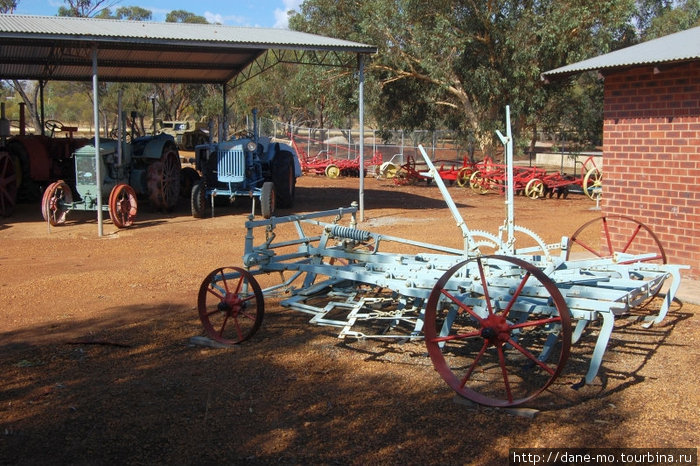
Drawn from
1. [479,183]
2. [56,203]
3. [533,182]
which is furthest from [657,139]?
[479,183]

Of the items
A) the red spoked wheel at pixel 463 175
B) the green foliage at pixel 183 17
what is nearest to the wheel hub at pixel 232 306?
the red spoked wheel at pixel 463 175

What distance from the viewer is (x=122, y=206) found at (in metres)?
14.1

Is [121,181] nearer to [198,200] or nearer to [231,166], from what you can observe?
[198,200]

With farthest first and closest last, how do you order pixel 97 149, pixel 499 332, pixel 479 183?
pixel 479 183 → pixel 97 149 → pixel 499 332

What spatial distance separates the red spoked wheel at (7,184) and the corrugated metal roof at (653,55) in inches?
425

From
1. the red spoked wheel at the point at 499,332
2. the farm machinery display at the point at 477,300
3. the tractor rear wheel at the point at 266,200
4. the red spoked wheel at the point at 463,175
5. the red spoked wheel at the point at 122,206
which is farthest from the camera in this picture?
the red spoked wheel at the point at 463,175

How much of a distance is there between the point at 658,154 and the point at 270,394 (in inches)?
258

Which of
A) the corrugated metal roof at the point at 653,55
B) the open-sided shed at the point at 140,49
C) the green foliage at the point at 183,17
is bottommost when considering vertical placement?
the corrugated metal roof at the point at 653,55

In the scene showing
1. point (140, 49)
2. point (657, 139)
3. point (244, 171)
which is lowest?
point (244, 171)

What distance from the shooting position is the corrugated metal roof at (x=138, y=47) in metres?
13.4

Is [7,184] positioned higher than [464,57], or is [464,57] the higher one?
[464,57]

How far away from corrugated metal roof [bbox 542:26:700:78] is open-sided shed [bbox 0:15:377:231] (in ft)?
18.1

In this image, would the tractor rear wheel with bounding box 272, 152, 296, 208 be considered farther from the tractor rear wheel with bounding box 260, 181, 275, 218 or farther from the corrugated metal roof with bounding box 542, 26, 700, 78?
the corrugated metal roof with bounding box 542, 26, 700, 78

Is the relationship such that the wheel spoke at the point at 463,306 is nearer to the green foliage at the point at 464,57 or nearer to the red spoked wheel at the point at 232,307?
the red spoked wheel at the point at 232,307
